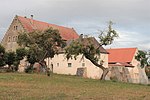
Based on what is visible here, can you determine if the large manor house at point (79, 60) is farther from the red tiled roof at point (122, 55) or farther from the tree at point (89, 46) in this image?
the tree at point (89, 46)

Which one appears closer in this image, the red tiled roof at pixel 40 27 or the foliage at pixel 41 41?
the foliage at pixel 41 41

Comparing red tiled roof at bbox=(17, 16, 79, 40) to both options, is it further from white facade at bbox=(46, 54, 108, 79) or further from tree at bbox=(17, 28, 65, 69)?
tree at bbox=(17, 28, 65, 69)

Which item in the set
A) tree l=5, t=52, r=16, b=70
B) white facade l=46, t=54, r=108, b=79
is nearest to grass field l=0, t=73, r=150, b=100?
tree l=5, t=52, r=16, b=70

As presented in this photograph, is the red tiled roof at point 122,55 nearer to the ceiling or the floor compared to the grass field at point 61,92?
nearer to the ceiling

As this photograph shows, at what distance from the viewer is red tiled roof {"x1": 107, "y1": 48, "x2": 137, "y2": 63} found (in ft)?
289

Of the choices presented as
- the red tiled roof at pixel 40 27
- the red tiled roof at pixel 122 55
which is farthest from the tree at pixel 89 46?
the red tiled roof at pixel 122 55

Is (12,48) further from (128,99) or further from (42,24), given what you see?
(128,99)

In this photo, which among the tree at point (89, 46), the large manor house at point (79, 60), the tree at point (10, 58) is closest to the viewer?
the tree at point (89, 46)

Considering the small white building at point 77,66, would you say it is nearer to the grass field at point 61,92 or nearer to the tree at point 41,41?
the tree at point 41,41

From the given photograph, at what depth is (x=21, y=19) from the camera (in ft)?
271

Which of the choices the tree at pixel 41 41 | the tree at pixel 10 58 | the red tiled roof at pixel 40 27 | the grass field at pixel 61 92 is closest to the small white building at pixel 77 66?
the red tiled roof at pixel 40 27

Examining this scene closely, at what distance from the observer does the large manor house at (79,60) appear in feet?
242

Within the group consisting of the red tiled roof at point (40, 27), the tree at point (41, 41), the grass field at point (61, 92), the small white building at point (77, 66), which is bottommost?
the grass field at point (61, 92)

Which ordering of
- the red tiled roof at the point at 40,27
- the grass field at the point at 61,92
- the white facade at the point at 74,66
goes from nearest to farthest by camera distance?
the grass field at the point at 61,92
the white facade at the point at 74,66
the red tiled roof at the point at 40,27
